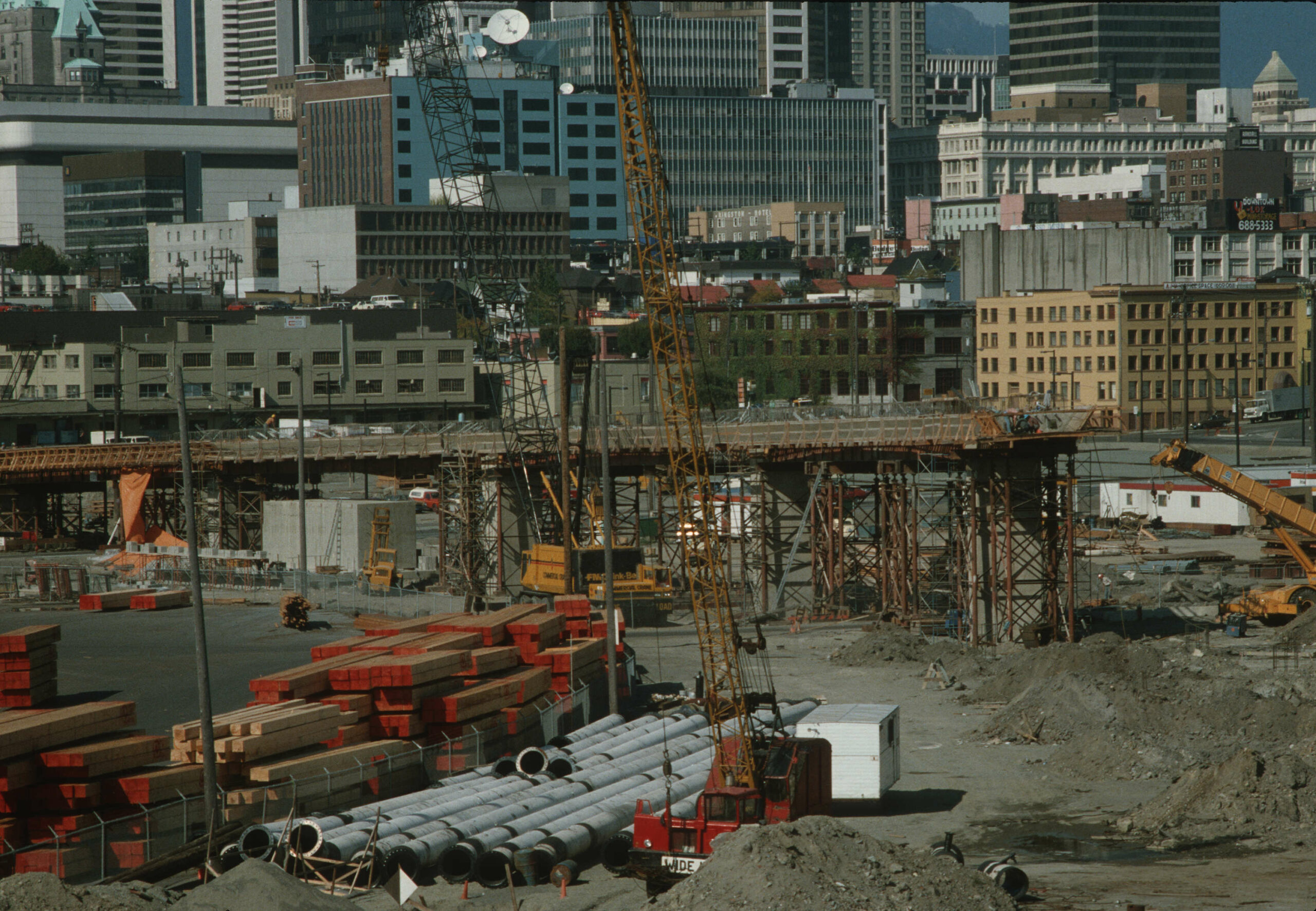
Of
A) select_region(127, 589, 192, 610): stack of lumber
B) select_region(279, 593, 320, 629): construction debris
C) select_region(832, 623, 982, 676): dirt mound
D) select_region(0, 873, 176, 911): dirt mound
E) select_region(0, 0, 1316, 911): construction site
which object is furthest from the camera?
select_region(127, 589, 192, 610): stack of lumber

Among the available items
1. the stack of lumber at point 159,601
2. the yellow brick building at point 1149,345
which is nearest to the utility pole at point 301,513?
the stack of lumber at point 159,601

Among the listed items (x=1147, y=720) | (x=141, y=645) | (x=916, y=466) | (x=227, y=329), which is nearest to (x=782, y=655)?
(x=916, y=466)

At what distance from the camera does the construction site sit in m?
29.6

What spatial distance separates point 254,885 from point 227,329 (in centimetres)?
10352

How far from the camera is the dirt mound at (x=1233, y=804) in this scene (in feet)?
108

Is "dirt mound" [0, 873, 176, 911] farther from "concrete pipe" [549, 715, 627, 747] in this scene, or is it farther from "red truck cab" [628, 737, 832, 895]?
"concrete pipe" [549, 715, 627, 747]

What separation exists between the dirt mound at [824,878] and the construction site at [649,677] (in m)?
0.07

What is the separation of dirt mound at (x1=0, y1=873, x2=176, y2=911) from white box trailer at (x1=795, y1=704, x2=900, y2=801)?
52.2 feet

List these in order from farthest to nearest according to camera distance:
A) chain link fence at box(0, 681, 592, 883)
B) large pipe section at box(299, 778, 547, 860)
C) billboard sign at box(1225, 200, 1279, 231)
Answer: billboard sign at box(1225, 200, 1279, 231), large pipe section at box(299, 778, 547, 860), chain link fence at box(0, 681, 592, 883)

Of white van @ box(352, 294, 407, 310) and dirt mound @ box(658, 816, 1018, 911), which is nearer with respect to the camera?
dirt mound @ box(658, 816, 1018, 911)

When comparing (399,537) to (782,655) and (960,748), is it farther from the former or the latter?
(960,748)

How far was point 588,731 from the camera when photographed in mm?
40656

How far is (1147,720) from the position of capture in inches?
1633

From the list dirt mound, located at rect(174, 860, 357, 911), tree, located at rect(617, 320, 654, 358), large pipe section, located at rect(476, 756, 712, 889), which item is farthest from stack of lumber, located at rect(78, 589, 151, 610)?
tree, located at rect(617, 320, 654, 358)
